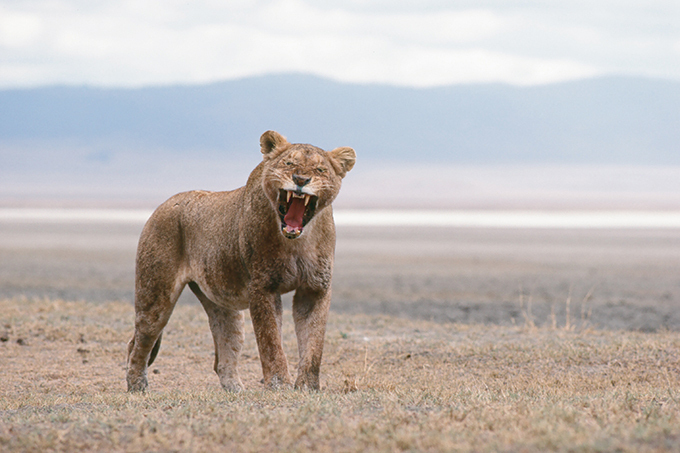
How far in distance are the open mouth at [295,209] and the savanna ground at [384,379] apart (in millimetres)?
1352

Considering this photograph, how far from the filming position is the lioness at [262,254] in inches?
272

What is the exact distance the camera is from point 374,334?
12438 millimetres

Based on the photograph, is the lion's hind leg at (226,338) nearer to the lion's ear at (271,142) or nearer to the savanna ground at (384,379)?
the savanna ground at (384,379)

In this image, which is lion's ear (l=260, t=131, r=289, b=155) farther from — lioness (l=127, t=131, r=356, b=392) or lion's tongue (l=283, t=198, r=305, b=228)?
lion's tongue (l=283, t=198, r=305, b=228)

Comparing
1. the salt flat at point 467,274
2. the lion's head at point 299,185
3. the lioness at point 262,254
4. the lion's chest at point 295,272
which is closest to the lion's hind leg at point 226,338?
the lioness at point 262,254

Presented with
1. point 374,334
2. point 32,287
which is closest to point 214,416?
point 374,334

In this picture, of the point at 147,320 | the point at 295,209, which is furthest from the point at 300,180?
the point at 147,320

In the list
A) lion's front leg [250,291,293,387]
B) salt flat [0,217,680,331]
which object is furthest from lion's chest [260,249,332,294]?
salt flat [0,217,680,331]

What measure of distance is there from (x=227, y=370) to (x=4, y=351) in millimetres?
3854

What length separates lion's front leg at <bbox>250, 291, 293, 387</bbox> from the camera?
7164mm

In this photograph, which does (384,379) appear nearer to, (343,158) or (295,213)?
(343,158)

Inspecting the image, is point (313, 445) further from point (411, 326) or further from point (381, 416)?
point (411, 326)

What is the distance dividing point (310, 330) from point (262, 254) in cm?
77

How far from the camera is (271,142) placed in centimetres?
745
